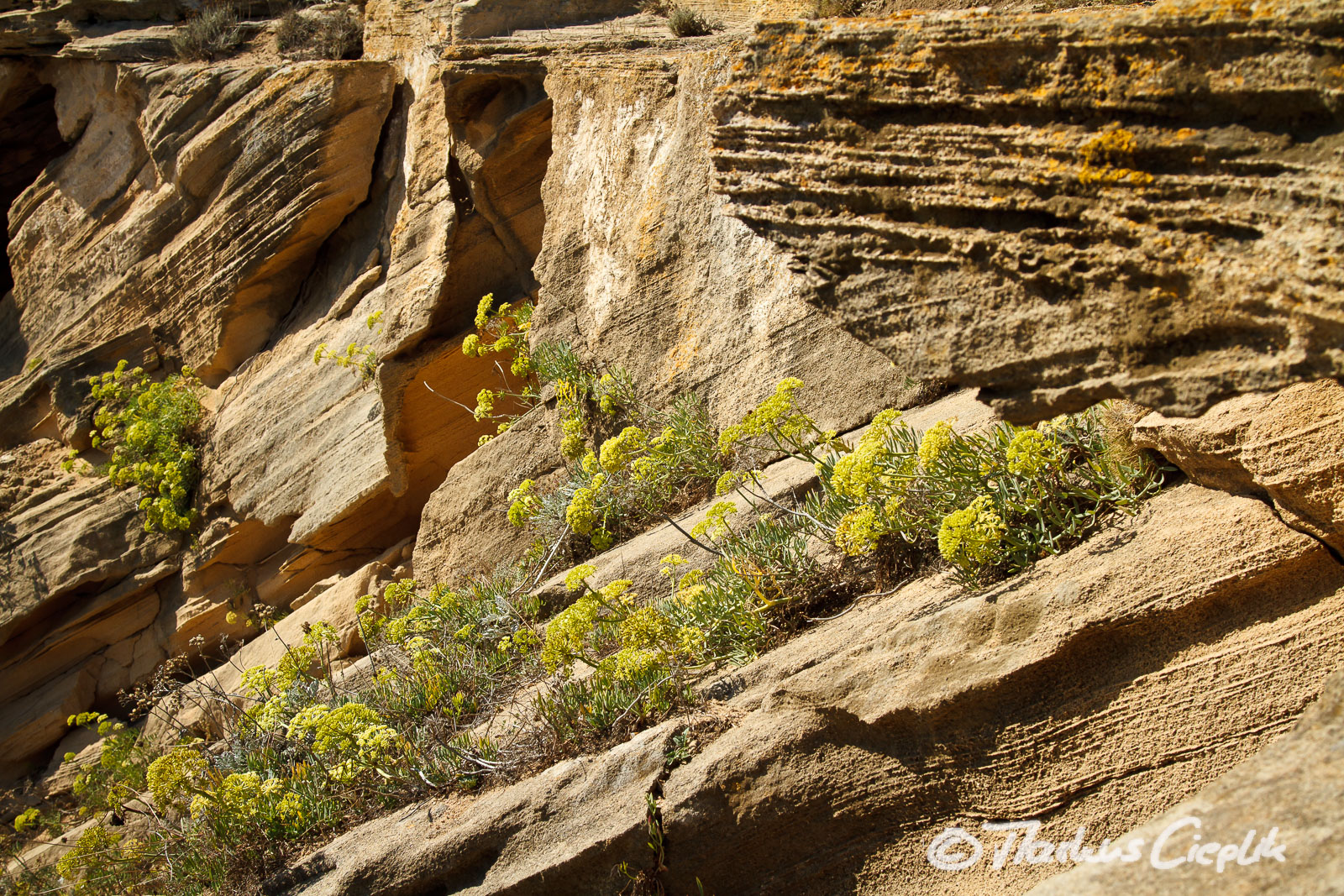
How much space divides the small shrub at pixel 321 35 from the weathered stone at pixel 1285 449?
11.4m

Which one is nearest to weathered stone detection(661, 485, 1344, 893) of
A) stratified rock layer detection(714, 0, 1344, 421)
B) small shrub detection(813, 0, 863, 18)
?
stratified rock layer detection(714, 0, 1344, 421)

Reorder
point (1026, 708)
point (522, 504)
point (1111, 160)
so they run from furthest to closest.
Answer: point (522, 504), point (1026, 708), point (1111, 160)

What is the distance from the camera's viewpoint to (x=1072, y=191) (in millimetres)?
2900

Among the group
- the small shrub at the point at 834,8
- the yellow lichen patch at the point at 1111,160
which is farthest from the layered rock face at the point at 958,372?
the small shrub at the point at 834,8

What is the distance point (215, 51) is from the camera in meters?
12.6

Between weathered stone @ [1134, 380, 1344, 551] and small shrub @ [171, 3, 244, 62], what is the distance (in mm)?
12922

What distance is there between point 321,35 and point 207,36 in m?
1.69

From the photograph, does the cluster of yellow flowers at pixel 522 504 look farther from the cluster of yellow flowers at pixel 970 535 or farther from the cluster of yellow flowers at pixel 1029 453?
the cluster of yellow flowers at pixel 1029 453

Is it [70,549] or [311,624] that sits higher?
[70,549]

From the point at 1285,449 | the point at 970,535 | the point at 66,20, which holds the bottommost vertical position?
the point at 970,535

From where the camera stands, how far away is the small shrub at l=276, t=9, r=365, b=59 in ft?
39.6

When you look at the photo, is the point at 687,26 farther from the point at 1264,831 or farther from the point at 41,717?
the point at 41,717

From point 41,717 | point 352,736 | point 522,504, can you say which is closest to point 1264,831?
point 352,736

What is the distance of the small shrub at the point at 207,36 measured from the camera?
12.4 meters
